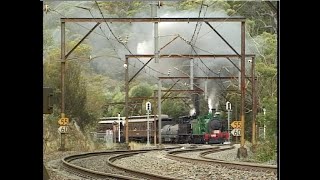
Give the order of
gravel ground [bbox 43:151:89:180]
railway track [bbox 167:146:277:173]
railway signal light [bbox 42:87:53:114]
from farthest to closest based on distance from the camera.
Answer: railway track [bbox 167:146:277:173]
gravel ground [bbox 43:151:89:180]
railway signal light [bbox 42:87:53:114]

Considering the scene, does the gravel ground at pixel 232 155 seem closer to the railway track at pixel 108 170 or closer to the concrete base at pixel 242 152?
the concrete base at pixel 242 152

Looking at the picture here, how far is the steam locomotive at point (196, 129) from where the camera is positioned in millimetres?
6623

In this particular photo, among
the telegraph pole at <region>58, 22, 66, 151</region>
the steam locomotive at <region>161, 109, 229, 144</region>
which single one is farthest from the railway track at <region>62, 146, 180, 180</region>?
the steam locomotive at <region>161, 109, 229, 144</region>

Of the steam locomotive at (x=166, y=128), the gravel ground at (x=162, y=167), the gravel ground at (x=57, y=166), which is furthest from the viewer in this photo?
the steam locomotive at (x=166, y=128)

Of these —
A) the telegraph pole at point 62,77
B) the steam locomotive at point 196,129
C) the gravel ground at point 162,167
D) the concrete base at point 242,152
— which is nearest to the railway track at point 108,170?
the gravel ground at point 162,167

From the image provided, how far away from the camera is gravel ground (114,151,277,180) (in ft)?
17.4

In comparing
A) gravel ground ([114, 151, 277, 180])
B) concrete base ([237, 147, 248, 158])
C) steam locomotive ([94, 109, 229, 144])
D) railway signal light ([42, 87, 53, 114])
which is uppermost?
railway signal light ([42, 87, 53, 114])

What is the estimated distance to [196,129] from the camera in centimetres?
784

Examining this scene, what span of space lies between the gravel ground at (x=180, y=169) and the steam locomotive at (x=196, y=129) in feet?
1.84

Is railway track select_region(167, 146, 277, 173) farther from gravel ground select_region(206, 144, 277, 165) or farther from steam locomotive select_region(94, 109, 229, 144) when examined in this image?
steam locomotive select_region(94, 109, 229, 144)

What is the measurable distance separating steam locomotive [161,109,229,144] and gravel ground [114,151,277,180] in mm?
560

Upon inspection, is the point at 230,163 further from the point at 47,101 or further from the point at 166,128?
the point at 47,101
